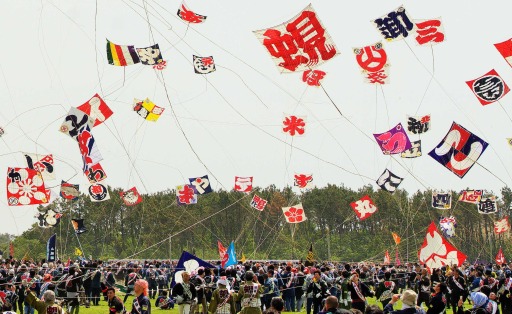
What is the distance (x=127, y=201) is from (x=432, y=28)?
97.5 feet

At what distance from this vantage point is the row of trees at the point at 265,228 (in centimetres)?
8394

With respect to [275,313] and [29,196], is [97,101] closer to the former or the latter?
[29,196]

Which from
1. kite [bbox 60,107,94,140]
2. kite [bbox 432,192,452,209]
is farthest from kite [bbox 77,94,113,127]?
kite [bbox 432,192,452,209]

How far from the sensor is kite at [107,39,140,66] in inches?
1254

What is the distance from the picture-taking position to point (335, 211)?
93125 millimetres

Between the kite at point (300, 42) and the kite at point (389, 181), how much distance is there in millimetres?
24720

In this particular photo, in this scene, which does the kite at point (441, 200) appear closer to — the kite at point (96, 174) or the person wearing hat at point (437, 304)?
the kite at point (96, 174)

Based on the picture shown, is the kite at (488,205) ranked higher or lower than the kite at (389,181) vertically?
lower

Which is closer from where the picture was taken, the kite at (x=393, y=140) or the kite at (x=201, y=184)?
the kite at (x=393, y=140)

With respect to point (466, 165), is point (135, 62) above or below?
above

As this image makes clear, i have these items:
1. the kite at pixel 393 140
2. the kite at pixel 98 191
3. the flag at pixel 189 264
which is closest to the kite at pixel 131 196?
the kite at pixel 98 191

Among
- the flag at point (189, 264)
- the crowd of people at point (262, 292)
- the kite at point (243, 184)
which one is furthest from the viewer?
the kite at point (243, 184)

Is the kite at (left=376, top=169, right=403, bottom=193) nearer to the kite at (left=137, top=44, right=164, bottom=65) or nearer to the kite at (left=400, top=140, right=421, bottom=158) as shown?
the kite at (left=400, top=140, right=421, bottom=158)

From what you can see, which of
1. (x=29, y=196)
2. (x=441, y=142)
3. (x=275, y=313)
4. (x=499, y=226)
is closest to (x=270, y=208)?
(x=499, y=226)
